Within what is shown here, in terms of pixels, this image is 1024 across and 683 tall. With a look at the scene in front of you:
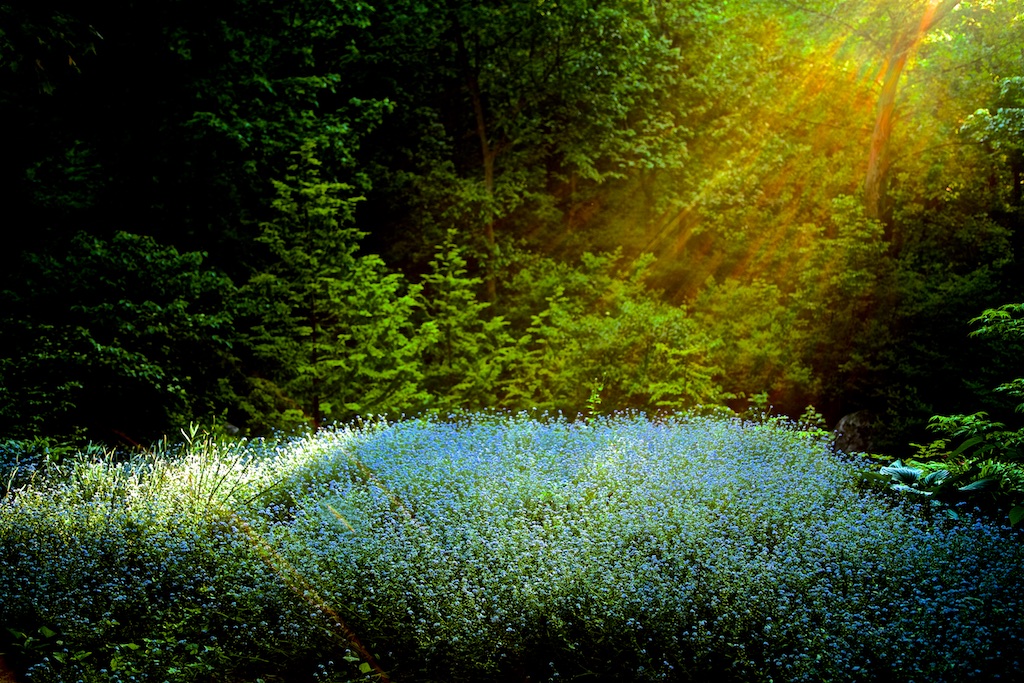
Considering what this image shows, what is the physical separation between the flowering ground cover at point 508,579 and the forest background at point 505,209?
4.03 meters

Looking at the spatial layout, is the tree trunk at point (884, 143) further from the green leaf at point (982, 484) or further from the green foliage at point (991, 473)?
the green leaf at point (982, 484)

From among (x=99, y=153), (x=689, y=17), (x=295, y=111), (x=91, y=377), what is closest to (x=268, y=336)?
(x=91, y=377)

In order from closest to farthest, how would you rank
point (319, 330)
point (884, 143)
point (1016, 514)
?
point (1016, 514)
point (319, 330)
point (884, 143)

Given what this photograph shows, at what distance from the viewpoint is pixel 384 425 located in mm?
9164

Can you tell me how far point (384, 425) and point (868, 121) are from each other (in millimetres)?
13199

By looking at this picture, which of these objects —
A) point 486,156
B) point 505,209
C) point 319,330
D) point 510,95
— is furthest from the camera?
point 505,209

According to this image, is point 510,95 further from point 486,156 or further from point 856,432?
point 856,432

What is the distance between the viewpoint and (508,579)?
4828 mm

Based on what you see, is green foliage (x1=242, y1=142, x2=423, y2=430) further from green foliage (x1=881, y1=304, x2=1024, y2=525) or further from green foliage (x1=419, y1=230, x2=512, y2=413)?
green foliage (x1=881, y1=304, x2=1024, y2=525)

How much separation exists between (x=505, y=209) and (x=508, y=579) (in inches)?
548

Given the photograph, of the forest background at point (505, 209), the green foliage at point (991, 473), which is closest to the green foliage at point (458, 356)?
the forest background at point (505, 209)

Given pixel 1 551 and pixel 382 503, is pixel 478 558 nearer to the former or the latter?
pixel 382 503

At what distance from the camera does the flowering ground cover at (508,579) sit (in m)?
→ 4.40

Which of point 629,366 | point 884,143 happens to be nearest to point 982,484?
point 629,366
